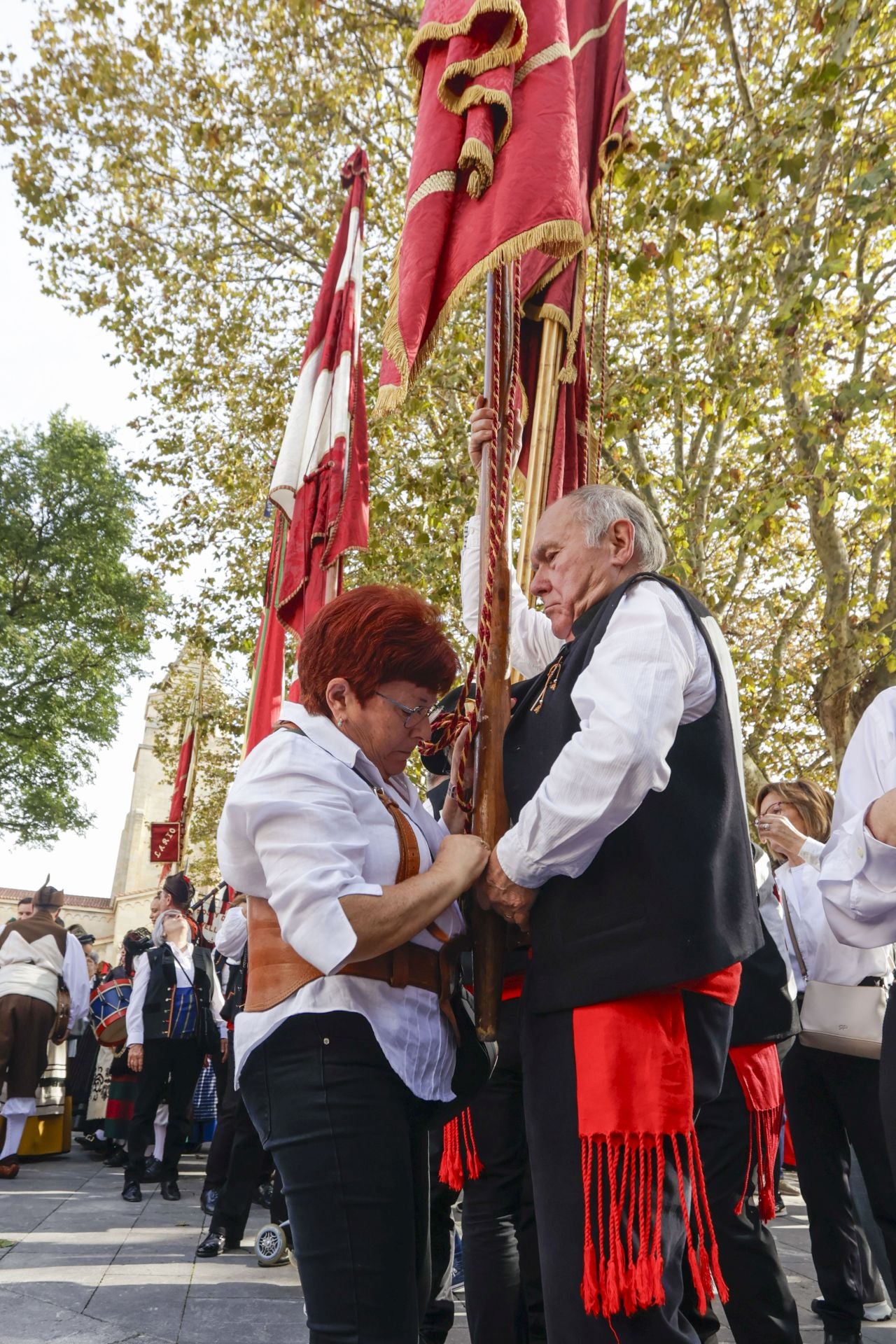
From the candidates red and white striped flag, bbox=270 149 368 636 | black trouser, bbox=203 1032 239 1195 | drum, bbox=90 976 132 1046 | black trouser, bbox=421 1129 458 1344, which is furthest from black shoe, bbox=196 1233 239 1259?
drum, bbox=90 976 132 1046

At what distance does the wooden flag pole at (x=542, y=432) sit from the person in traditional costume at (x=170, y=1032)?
5456mm

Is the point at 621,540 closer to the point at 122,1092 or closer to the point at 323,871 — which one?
the point at 323,871

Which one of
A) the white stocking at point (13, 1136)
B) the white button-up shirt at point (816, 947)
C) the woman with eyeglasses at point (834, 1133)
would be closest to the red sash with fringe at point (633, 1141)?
the woman with eyeglasses at point (834, 1133)

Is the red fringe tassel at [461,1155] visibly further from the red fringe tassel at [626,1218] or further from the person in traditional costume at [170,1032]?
the person in traditional costume at [170,1032]

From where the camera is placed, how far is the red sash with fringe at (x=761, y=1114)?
3232 mm

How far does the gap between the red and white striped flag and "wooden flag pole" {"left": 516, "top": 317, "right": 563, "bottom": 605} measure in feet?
4.87

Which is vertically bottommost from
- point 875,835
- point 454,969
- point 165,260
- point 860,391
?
point 454,969

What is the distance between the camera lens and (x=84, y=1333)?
3.91 metres

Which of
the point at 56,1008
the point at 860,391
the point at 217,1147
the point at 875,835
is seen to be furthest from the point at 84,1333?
the point at 860,391

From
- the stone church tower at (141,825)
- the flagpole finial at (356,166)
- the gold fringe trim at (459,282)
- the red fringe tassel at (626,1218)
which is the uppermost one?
the stone church tower at (141,825)

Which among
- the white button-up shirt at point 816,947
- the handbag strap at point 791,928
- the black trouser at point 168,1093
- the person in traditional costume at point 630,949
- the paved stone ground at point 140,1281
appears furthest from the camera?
the black trouser at point 168,1093

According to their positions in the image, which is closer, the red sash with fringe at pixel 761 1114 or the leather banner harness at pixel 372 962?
the leather banner harness at pixel 372 962

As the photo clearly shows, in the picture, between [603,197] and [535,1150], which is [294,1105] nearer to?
[535,1150]

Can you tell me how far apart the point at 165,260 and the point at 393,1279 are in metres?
13.7
